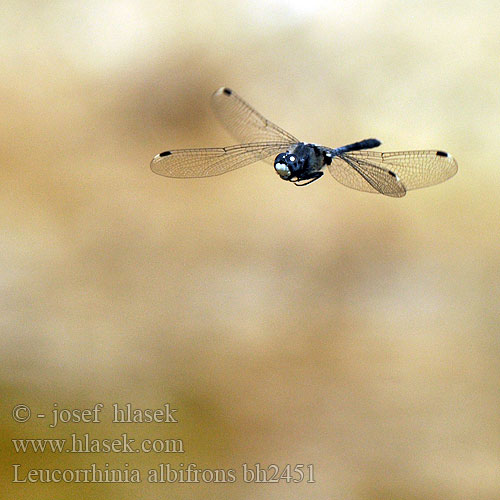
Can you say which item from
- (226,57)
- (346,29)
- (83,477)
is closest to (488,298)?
(346,29)

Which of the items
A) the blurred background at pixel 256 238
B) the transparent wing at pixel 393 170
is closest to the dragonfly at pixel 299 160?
the transparent wing at pixel 393 170

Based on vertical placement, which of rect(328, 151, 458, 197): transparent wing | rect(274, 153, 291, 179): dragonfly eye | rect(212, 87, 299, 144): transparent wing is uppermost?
rect(212, 87, 299, 144): transparent wing

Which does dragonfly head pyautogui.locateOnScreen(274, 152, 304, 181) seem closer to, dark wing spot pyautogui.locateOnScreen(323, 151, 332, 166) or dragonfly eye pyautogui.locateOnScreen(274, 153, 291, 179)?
dragonfly eye pyautogui.locateOnScreen(274, 153, 291, 179)

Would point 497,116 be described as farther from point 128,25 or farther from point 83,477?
point 83,477

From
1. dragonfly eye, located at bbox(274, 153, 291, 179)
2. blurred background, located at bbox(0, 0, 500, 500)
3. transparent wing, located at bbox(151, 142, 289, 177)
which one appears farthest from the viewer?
blurred background, located at bbox(0, 0, 500, 500)

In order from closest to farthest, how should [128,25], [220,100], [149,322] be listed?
[220,100], [149,322], [128,25]

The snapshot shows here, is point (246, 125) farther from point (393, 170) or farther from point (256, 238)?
point (256, 238)

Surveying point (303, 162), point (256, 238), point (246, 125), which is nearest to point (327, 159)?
point (303, 162)

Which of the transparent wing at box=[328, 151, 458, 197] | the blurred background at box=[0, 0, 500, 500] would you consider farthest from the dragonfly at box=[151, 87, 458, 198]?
the blurred background at box=[0, 0, 500, 500]
